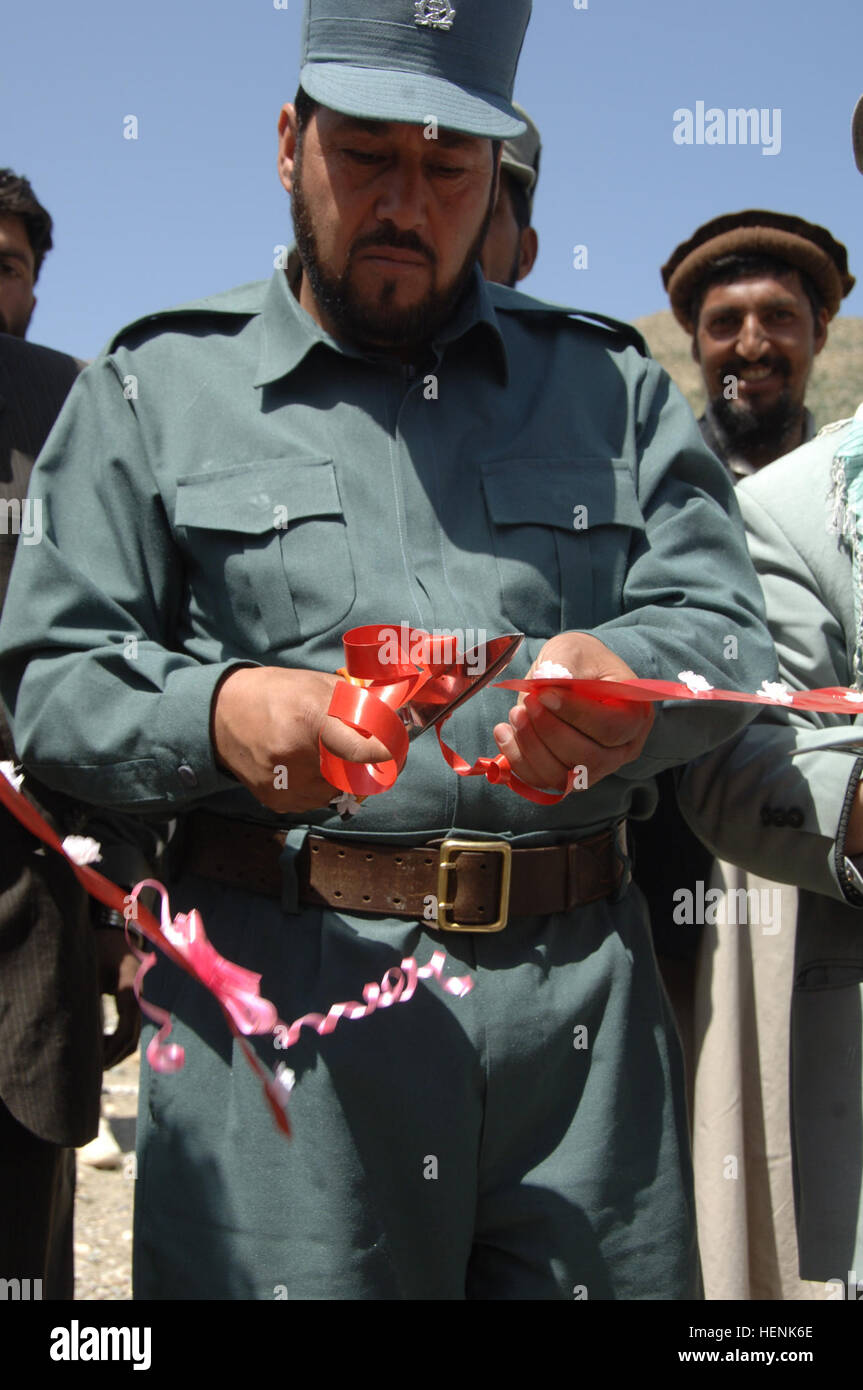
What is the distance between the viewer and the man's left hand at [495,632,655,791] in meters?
1.68

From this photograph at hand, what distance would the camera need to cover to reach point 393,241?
1974 millimetres

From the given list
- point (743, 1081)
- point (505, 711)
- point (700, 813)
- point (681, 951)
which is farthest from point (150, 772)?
point (743, 1081)

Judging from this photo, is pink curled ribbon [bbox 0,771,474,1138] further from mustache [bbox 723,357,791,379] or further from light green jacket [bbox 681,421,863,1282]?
mustache [bbox 723,357,791,379]

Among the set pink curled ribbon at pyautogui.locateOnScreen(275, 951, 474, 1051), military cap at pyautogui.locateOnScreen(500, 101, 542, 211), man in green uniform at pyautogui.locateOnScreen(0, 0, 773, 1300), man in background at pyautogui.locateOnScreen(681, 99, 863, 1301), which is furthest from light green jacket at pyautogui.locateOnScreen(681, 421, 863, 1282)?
military cap at pyautogui.locateOnScreen(500, 101, 542, 211)

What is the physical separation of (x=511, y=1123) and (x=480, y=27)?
5.14ft

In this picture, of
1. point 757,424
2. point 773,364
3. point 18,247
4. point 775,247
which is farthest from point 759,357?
point 18,247

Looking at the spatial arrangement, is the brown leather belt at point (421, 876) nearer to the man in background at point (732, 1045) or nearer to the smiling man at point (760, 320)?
the man in background at point (732, 1045)

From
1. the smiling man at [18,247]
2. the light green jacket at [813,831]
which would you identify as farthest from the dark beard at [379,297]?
the smiling man at [18,247]

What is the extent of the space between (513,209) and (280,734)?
Result: 110 inches

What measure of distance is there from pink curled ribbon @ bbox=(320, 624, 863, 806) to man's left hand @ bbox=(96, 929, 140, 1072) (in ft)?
4.13

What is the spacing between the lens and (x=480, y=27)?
2.05 metres

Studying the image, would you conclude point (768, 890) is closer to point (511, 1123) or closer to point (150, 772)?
point (511, 1123)

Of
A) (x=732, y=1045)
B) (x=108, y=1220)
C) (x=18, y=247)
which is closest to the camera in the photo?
(x=732, y=1045)

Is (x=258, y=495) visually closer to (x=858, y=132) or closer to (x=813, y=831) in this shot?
(x=813, y=831)
